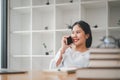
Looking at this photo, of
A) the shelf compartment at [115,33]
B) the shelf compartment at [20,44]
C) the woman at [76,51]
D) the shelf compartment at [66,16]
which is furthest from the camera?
the shelf compartment at [20,44]

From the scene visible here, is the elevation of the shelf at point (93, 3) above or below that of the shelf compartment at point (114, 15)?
above

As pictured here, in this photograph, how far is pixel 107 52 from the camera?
0.23m

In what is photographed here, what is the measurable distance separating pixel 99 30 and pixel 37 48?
102 cm

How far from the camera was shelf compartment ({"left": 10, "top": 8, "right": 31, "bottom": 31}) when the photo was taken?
343 cm

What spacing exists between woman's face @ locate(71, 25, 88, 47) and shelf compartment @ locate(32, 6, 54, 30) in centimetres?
72

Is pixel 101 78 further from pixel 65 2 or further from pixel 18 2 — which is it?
pixel 18 2

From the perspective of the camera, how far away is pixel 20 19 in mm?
3627

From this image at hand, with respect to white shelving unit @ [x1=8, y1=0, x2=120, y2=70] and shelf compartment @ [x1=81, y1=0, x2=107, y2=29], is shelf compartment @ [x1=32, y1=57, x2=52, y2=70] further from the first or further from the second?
shelf compartment @ [x1=81, y1=0, x2=107, y2=29]

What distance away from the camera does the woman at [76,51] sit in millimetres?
2438

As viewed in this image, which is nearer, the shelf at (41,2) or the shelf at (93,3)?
the shelf at (93,3)

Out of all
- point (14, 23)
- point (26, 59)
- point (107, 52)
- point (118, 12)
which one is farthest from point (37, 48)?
point (107, 52)

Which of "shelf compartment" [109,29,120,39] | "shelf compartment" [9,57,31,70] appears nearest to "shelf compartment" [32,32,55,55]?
"shelf compartment" [9,57,31,70]

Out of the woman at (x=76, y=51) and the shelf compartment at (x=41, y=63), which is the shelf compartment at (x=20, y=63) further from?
the woman at (x=76, y=51)

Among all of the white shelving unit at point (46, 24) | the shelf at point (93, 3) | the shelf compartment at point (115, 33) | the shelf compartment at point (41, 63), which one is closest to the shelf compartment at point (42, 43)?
the white shelving unit at point (46, 24)
